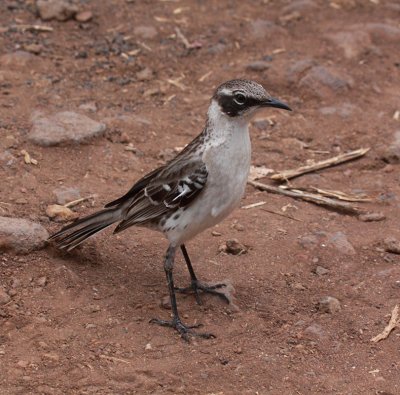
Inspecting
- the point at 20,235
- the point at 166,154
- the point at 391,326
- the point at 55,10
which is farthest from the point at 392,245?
the point at 55,10

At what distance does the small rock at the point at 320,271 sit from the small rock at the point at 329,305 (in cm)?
47

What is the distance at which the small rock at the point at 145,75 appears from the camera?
10.2 m

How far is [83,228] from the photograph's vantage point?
6.78 meters

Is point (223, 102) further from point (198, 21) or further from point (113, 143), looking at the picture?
point (198, 21)

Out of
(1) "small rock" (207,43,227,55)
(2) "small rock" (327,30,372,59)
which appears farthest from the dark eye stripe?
(2) "small rock" (327,30,372,59)

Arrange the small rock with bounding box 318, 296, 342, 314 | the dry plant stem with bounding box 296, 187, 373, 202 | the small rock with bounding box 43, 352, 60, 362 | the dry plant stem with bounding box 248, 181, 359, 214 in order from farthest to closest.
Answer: the dry plant stem with bounding box 296, 187, 373, 202 < the dry plant stem with bounding box 248, 181, 359, 214 < the small rock with bounding box 318, 296, 342, 314 < the small rock with bounding box 43, 352, 60, 362

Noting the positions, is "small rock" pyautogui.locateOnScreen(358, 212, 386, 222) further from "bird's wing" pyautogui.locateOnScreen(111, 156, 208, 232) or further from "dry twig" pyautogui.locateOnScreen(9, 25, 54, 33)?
"dry twig" pyautogui.locateOnScreen(9, 25, 54, 33)

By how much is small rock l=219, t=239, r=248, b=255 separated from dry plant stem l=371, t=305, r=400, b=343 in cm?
142

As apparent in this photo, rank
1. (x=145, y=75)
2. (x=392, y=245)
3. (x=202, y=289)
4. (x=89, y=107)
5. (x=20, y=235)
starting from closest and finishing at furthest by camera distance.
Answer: (x=20, y=235), (x=202, y=289), (x=392, y=245), (x=89, y=107), (x=145, y=75)

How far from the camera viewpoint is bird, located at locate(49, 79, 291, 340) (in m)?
6.33

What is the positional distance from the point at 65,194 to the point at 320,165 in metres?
2.79

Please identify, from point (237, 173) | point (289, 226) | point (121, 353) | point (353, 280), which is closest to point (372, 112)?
point (289, 226)

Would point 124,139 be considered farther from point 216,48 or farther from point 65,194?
point 216,48

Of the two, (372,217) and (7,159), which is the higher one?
(7,159)
